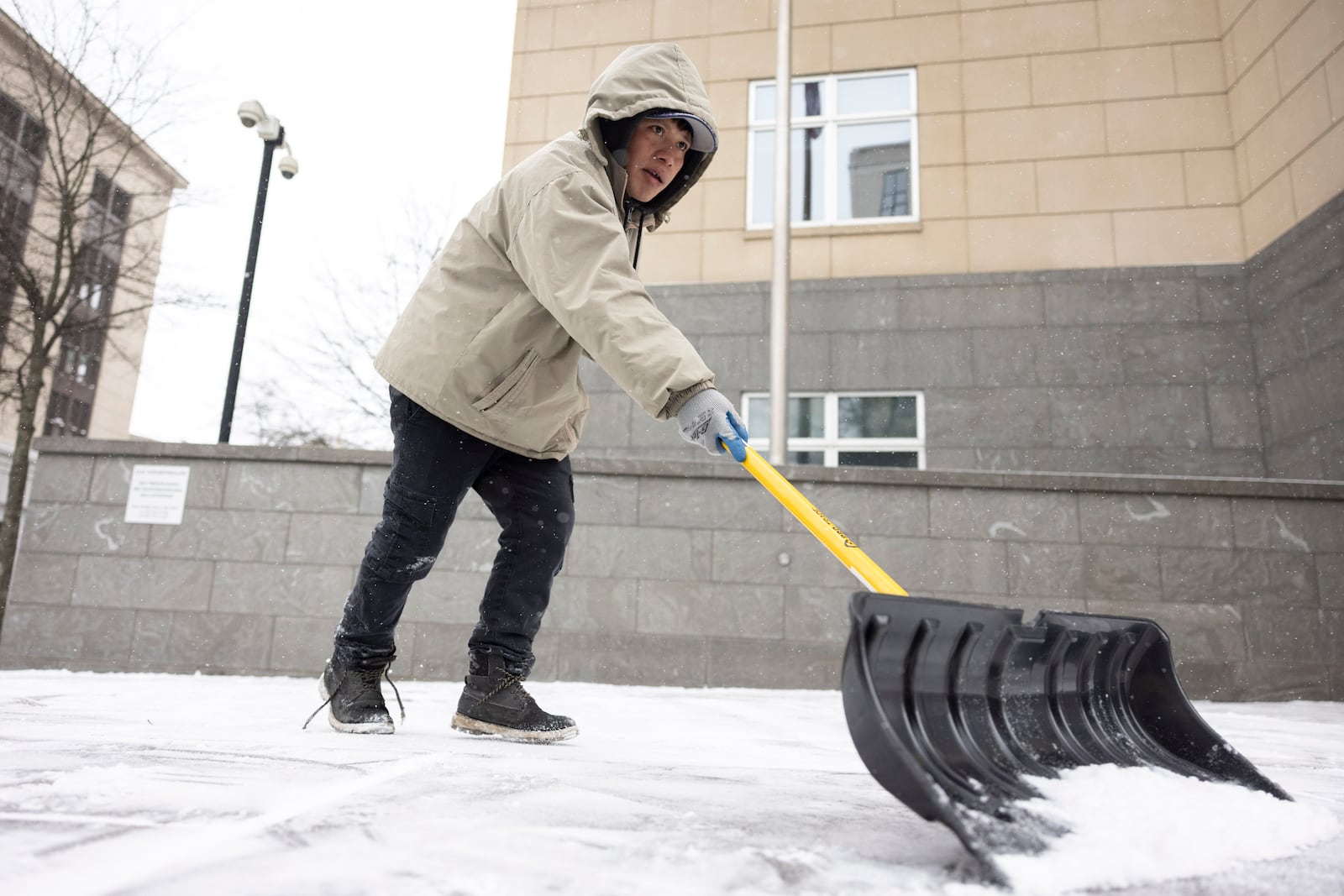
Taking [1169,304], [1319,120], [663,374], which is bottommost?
[663,374]

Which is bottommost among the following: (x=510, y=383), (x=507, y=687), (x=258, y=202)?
(x=507, y=687)

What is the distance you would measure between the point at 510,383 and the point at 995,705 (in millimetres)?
1415

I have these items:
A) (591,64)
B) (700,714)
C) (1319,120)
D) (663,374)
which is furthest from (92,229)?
(1319,120)

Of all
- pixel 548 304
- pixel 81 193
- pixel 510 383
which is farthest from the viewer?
pixel 81 193

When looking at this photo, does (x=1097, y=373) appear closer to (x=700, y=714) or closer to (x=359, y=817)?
(x=700, y=714)

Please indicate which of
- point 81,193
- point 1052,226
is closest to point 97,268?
point 81,193

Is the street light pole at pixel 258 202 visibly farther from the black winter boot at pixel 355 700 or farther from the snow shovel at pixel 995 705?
the snow shovel at pixel 995 705

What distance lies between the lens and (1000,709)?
1470mm

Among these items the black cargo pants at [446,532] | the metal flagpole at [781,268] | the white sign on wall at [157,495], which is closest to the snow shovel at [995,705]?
the black cargo pants at [446,532]

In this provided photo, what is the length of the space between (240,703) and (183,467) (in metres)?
2.62

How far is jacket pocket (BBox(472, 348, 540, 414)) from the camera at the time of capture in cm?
224

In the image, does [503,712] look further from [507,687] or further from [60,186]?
[60,186]

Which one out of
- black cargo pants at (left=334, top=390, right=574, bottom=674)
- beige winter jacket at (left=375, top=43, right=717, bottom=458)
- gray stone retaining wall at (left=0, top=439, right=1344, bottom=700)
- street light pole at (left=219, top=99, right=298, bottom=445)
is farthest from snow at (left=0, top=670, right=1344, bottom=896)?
street light pole at (left=219, top=99, right=298, bottom=445)

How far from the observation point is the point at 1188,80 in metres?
7.42
